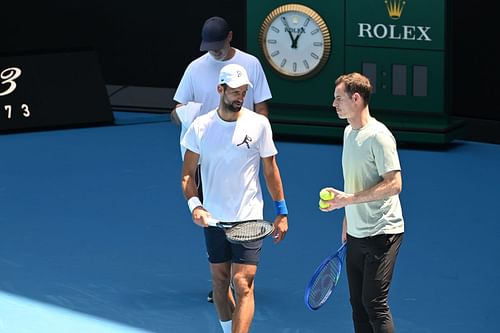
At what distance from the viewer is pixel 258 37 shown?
42.7 feet

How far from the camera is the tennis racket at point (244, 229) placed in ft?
22.1

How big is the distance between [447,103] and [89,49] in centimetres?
429

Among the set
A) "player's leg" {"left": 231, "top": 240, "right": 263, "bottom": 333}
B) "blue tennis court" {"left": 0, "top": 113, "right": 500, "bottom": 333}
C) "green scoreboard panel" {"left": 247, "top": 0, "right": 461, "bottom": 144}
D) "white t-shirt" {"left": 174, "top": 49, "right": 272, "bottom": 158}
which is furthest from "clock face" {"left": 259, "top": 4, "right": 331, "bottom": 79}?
"player's leg" {"left": 231, "top": 240, "right": 263, "bottom": 333}

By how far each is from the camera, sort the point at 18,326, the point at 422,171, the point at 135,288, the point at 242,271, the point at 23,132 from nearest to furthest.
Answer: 1. the point at 242,271
2. the point at 18,326
3. the point at 135,288
4. the point at 422,171
5. the point at 23,132

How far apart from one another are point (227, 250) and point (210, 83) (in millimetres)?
1369

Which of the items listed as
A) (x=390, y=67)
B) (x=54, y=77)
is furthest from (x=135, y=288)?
(x=54, y=77)

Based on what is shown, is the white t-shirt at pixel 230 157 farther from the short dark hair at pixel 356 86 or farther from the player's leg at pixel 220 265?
the short dark hair at pixel 356 86

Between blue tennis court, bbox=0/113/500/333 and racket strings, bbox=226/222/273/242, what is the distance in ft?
3.64

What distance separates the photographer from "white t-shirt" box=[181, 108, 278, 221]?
6.95 m

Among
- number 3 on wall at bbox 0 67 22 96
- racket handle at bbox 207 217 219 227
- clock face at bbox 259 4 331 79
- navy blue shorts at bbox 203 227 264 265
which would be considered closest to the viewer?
racket handle at bbox 207 217 219 227

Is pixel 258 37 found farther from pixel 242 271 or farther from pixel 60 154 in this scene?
pixel 242 271

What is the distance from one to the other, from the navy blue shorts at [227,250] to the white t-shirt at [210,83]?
117 centimetres

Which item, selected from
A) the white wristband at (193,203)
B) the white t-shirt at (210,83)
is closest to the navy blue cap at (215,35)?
the white t-shirt at (210,83)

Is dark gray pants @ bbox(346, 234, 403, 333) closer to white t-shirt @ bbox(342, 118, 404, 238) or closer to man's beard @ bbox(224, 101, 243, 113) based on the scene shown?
white t-shirt @ bbox(342, 118, 404, 238)
